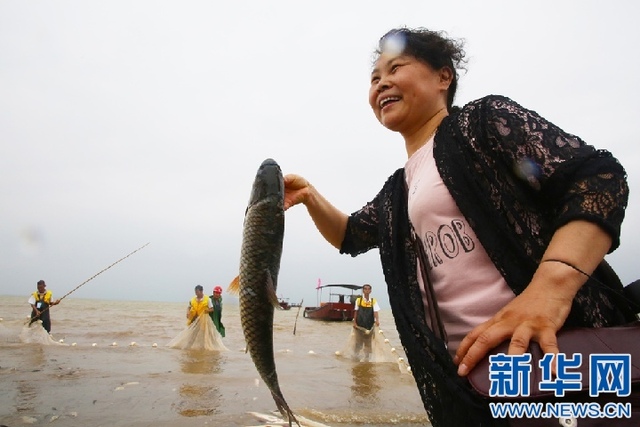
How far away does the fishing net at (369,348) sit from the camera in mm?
13367

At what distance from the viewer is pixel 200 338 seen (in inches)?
567

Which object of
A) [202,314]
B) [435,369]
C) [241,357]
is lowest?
[241,357]

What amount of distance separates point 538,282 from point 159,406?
285 inches

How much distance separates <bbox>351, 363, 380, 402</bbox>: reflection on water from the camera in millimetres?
8617

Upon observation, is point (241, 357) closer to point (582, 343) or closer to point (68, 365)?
point (68, 365)

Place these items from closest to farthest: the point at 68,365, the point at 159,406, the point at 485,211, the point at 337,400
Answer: the point at 485,211 → the point at 159,406 → the point at 337,400 → the point at 68,365

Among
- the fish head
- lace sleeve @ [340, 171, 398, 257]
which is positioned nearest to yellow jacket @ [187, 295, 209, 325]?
lace sleeve @ [340, 171, 398, 257]

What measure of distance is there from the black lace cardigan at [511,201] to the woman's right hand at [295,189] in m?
0.97

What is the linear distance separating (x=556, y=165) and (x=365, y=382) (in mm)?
9553

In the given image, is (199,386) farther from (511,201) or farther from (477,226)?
(511,201)

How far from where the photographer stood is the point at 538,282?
4.37ft

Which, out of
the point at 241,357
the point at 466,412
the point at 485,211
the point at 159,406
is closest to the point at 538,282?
the point at 485,211

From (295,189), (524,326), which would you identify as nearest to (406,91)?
(295,189)

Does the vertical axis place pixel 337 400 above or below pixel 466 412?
below
